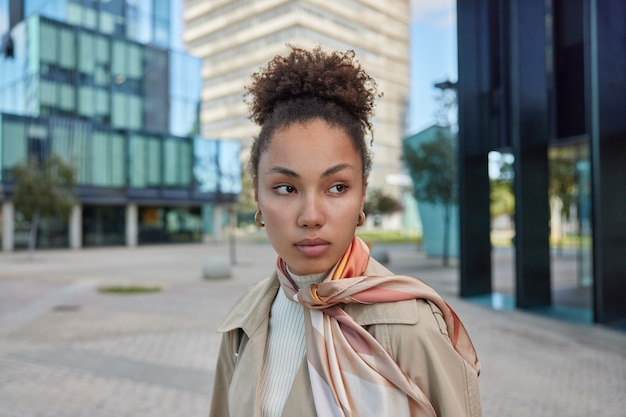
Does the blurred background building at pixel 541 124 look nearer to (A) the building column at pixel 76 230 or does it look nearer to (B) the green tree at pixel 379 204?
(B) the green tree at pixel 379 204

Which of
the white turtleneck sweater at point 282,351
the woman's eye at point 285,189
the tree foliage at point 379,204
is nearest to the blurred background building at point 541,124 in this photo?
the white turtleneck sweater at point 282,351

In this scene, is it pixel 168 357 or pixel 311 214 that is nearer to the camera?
pixel 311 214

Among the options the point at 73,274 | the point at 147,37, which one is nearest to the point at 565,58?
the point at 73,274

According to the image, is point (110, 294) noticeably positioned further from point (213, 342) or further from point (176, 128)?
point (176, 128)

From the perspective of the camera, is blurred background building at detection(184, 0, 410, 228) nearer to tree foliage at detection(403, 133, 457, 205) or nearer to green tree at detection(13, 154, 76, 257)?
green tree at detection(13, 154, 76, 257)

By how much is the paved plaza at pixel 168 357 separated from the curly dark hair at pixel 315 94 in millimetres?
4025

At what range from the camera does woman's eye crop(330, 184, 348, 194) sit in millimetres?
1361

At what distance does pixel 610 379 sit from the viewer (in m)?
5.63

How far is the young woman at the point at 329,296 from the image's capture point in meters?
1.21

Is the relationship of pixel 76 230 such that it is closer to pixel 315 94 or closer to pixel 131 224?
pixel 131 224

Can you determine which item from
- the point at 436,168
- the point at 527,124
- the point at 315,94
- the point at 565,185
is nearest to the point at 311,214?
the point at 315,94

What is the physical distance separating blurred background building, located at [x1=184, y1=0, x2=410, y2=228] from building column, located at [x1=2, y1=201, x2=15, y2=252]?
2968 cm

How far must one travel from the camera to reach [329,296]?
51.9 inches

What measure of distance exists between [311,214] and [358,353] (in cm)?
39
